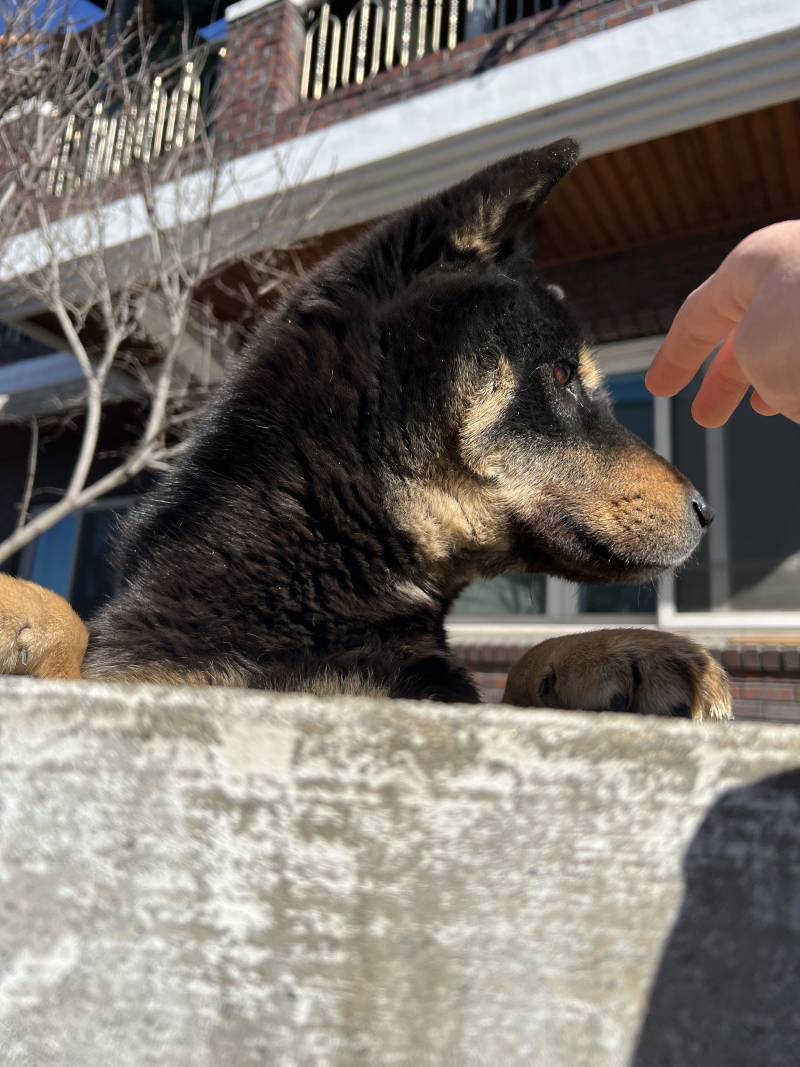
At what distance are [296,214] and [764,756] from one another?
6485mm

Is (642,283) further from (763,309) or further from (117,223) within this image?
(763,309)

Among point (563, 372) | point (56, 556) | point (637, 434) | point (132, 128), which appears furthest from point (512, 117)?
point (56, 556)

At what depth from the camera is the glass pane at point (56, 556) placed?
10.7 meters

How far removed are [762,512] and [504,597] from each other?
2160 mm

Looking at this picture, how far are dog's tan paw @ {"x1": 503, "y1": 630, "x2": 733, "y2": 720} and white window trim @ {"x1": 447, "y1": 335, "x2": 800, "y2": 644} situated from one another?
4064 millimetres

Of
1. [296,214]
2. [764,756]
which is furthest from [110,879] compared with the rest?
[296,214]

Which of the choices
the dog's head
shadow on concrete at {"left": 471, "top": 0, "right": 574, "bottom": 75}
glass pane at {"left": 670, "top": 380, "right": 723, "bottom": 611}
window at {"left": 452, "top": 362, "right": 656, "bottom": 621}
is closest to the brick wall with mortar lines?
shadow on concrete at {"left": 471, "top": 0, "right": 574, "bottom": 75}

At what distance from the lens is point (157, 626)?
1.71 m

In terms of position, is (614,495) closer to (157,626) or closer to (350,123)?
(157,626)

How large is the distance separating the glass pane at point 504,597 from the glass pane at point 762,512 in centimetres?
148

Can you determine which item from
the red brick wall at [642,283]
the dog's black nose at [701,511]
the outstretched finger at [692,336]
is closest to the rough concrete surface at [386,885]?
the outstretched finger at [692,336]

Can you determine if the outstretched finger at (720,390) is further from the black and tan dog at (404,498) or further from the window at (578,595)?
the window at (578,595)

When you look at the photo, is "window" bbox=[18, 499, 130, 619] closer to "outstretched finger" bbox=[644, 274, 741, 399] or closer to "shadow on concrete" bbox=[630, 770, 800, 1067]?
"outstretched finger" bbox=[644, 274, 741, 399]

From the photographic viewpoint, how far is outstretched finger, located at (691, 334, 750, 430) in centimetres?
151
